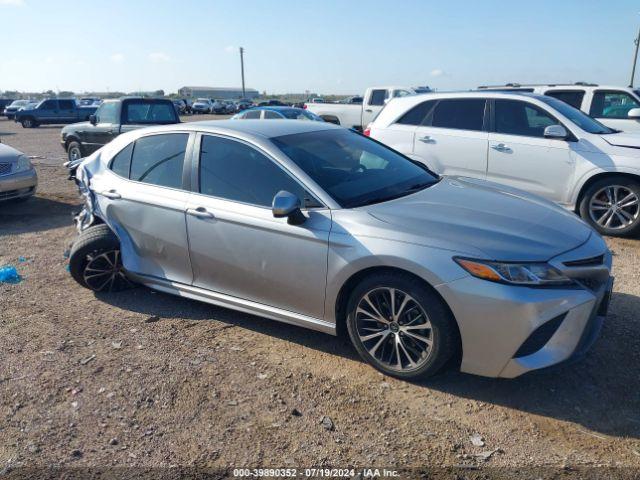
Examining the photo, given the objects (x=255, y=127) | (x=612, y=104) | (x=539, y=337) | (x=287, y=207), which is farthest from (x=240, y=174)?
(x=612, y=104)

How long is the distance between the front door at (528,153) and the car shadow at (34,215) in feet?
19.5

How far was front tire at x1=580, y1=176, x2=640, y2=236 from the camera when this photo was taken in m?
6.40

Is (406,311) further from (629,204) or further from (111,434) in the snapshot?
(629,204)

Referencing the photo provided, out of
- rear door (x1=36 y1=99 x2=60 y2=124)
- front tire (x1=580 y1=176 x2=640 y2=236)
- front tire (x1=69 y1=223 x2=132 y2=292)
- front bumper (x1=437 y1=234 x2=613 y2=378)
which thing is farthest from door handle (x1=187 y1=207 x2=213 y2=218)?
rear door (x1=36 y1=99 x2=60 y2=124)

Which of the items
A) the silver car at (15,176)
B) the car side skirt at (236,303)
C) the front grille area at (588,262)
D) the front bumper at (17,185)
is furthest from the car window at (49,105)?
the front grille area at (588,262)

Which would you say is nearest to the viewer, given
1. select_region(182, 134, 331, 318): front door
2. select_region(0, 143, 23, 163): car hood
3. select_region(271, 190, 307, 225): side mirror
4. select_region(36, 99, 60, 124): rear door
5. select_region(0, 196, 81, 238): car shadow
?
select_region(271, 190, 307, 225): side mirror

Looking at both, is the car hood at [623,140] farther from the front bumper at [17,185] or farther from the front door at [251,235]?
the front bumper at [17,185]

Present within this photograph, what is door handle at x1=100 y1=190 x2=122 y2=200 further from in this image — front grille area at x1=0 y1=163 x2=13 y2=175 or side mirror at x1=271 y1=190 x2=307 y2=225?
front grille area at x1=0 y1=163 x2=13 y2=175

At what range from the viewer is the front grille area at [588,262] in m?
3.19

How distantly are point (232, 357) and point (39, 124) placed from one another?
117ft

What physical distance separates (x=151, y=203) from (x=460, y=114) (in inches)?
190

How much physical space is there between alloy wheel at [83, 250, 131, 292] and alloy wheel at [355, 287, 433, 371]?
260 centimetres

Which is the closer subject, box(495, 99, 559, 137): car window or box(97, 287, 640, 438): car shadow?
box(97, 287, 640, 438): car shadow

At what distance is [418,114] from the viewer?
7.87 metres
